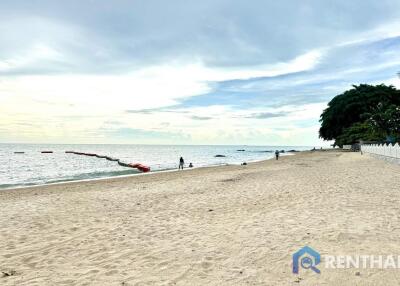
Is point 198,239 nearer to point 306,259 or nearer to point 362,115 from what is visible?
point 306,259

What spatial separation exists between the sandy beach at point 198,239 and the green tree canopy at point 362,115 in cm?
5686

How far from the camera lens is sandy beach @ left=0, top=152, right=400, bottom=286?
17.5 ft

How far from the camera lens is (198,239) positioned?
24.6 ft

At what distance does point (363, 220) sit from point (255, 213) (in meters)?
3.00

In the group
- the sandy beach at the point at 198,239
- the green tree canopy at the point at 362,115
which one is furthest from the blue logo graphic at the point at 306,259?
the green tree canopy at the point at 362,115

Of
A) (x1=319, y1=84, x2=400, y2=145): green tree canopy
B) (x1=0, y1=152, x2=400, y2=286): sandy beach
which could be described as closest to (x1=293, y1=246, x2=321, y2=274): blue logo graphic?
(x1=0, y1=152, x2=400, y2=286): sandy beach

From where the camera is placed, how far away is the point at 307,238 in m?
7.14

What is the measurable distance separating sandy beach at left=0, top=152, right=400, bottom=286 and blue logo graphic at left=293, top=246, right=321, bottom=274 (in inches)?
5.6

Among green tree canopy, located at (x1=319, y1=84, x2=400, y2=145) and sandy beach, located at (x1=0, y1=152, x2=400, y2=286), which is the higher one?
green tree canopy, located at (x1=319, y1=84, x2=400, y2=145)

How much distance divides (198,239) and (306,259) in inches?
98.9

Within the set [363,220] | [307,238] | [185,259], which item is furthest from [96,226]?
[363,220]

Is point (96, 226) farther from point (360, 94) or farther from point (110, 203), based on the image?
point (360, 94)

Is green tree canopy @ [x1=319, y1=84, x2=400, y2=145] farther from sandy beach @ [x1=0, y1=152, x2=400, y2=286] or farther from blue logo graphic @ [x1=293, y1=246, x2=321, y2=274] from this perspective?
blue logo graphic @ [x1=293, y1=246, x2=321, y2=274]

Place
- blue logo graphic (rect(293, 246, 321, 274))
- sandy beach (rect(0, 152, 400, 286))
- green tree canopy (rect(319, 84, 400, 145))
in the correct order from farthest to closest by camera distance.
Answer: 1. green tree canopy (rect(319, 84, 400, 145))
2. blue logo graphic (rect(293, 246, 321, 274))
3. sandy beach (rect(0, 152, 400, 286))
